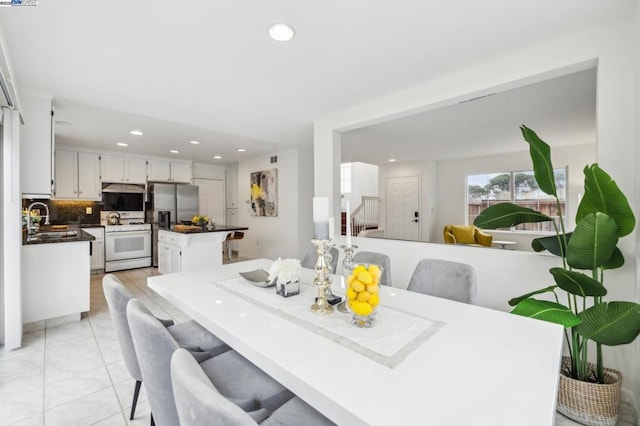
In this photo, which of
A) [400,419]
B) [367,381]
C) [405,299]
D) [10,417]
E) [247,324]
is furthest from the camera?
[10,417]

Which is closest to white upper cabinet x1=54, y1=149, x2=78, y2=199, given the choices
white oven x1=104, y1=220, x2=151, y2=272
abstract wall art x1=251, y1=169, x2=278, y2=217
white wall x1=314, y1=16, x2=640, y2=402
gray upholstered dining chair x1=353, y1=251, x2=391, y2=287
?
white oven x1=104, y1=220, x2=151, y2=272

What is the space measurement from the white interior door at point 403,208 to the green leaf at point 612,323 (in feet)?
18.6

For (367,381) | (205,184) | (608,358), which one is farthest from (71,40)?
(205,184)

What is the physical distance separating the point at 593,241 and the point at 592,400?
96 cm

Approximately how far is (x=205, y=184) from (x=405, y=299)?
683 centimetres

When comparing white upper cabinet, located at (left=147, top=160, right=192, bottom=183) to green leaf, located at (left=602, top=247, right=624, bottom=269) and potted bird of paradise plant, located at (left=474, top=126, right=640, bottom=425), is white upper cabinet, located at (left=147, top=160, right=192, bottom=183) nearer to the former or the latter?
potted bird of paradise plant, located at (left=474, top=126, right=640, bottom=425)

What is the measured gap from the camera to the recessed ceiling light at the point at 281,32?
1.84m

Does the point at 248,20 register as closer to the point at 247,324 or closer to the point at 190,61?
the point at 190,61

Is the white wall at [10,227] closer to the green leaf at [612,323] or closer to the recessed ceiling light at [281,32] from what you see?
the recessed ceiling light at [281,32]

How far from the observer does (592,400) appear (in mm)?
1667

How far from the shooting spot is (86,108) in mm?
3293

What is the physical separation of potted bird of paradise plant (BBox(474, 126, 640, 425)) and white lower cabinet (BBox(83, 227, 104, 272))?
633cm

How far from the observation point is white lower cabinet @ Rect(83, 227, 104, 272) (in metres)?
5.23

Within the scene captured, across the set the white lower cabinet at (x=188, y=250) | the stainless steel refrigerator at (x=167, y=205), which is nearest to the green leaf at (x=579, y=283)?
the white lower cabinet at (x=188, y=250)
